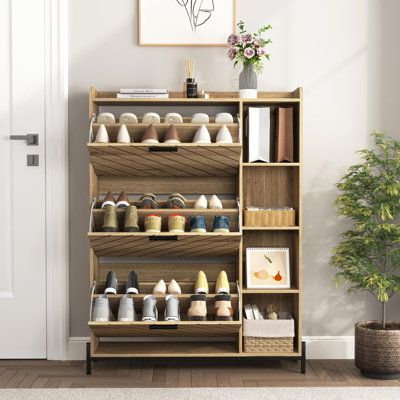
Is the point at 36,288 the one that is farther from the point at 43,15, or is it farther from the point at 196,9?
the point at 196,9

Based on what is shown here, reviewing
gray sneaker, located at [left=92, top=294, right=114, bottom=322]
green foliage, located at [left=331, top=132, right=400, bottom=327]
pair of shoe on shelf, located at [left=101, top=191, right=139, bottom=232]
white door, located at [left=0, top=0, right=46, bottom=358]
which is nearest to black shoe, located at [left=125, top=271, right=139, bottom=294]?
gray sneaker, located at [left=92, top=294, right=114, bottom=322]

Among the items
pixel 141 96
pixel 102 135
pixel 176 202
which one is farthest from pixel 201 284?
pixel 141 96

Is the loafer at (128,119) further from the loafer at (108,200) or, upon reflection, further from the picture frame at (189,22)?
the picture frame at (189,22)

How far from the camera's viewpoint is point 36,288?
3617 millimetres

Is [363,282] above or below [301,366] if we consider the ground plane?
above

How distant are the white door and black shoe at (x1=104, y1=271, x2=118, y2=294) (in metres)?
0.43

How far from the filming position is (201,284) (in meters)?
3.40

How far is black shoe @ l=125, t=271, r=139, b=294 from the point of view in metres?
3.38

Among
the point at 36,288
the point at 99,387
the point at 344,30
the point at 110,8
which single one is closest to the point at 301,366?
the point at 99,387

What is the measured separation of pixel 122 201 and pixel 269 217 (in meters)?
0.72

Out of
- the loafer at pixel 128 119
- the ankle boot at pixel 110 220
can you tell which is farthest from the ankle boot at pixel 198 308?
the loafer at pixel 128 119

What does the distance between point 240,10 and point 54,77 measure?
1.03m

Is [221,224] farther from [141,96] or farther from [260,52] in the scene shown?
[260,52]

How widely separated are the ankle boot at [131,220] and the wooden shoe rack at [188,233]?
0.04m
